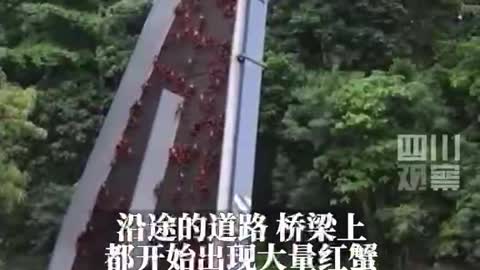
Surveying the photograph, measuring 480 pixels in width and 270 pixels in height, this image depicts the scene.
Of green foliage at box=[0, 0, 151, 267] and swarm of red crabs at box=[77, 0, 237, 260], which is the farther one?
green foliage at box=[0, 0, 151, 267]

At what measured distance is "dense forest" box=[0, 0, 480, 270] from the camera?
1863 mm

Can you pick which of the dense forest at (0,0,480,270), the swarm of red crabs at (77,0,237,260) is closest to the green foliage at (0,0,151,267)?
the dense forest at (0,0,480,270)

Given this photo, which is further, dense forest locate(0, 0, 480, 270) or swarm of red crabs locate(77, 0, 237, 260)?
dense forest locate(0, 0, 480, 270)

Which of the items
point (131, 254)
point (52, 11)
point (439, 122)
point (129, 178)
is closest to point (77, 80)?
point (52, 11)

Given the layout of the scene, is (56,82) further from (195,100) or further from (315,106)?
(315,106)

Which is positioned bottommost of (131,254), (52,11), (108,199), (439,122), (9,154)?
(131,254)

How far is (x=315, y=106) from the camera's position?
194 centimetres

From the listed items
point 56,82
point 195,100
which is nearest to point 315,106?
point 195,100

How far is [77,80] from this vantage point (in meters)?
2.01

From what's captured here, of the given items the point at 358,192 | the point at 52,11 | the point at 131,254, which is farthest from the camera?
the point at 52,11

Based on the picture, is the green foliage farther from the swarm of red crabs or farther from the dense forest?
the swarm of red crabs

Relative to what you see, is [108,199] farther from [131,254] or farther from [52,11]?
[52,11]

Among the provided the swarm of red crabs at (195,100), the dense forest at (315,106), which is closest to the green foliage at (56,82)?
the dense forest at (315,106)

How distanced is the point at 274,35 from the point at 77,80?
0.49 m
